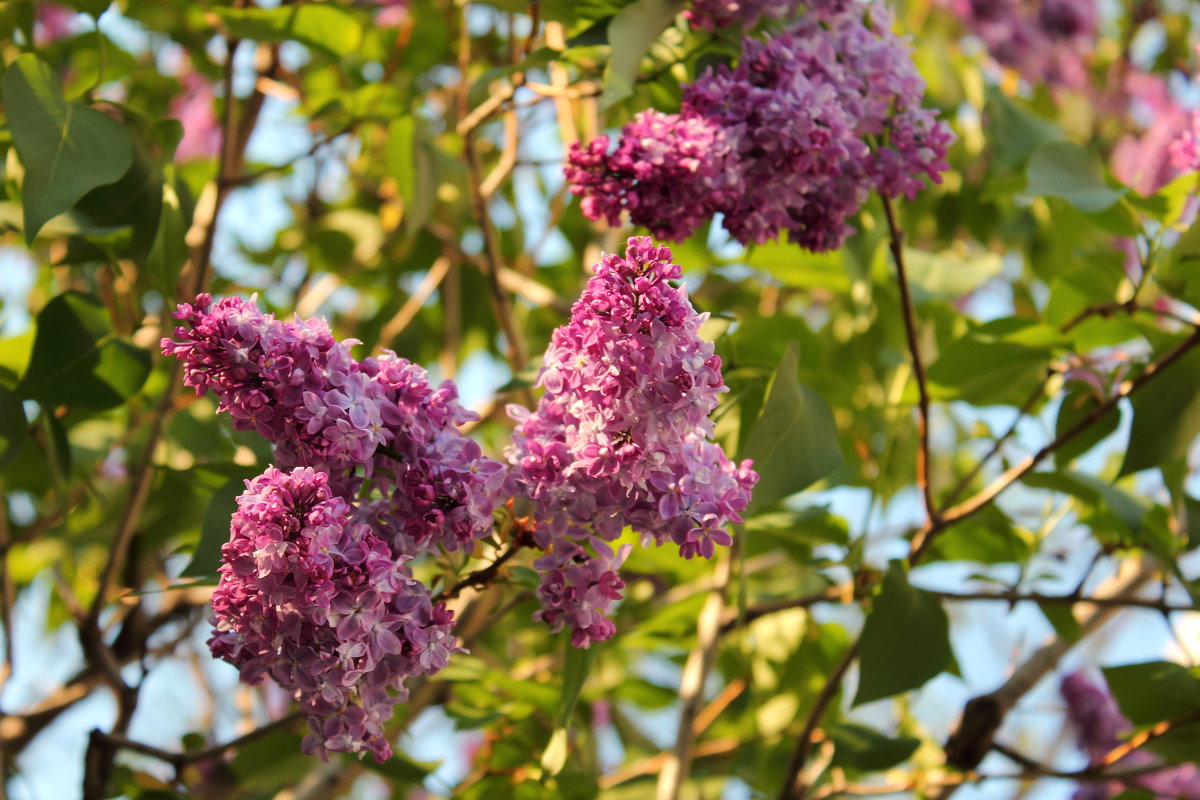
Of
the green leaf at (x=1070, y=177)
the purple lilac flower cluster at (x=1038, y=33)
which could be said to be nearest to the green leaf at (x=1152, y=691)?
the green leaf at (x=1070, y=177)

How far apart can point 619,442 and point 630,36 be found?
0.39 metres

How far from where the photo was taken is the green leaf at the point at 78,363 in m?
1.05

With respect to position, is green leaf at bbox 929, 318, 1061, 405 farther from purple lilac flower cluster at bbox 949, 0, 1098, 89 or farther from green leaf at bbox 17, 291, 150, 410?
purple lilac flower cluster at bbox 949, 0, 1098, 89

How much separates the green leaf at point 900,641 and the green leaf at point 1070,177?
38 centimetres

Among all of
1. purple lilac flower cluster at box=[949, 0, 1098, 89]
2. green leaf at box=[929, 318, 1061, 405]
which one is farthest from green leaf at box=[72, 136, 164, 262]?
purple lilac flower cluster at box=[949, 0, 1098, 89]

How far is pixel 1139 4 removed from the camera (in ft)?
8.47

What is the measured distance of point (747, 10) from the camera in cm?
97

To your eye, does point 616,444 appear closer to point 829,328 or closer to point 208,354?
point 208,354

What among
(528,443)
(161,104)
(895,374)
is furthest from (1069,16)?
(528,443)

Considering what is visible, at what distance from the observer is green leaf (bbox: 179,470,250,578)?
84 centimetres

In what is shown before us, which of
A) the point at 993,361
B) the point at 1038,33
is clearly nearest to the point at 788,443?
the point at 993,361

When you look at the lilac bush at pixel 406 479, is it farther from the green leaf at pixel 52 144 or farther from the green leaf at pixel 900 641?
the green leaf at pixel 900 641

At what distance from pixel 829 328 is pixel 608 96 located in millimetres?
1161

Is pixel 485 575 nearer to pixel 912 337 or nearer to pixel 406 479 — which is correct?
pixel 406 479
